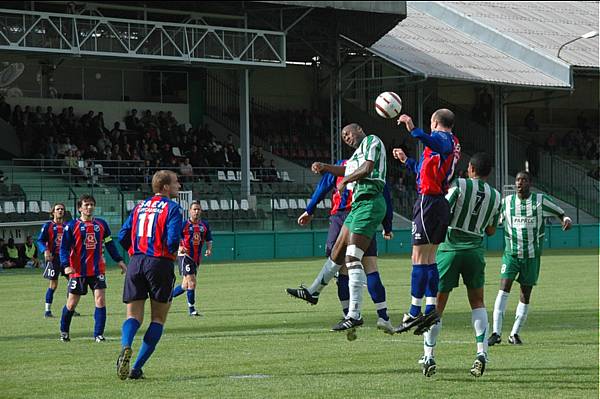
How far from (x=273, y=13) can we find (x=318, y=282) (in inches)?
1272

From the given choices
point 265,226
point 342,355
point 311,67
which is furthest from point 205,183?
point 342,355

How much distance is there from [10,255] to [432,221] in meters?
25.4

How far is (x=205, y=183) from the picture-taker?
4225 cm

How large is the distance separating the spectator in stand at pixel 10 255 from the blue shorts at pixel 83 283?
19.7 m

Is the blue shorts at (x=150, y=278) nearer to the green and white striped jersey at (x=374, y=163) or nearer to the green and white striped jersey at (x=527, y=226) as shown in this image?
the green and white striped jersey at (x=374, y=163)

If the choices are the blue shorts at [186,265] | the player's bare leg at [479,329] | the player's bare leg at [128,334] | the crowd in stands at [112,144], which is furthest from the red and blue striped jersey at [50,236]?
the crowd in stands at [112,144]

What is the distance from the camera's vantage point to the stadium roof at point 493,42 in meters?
50.0

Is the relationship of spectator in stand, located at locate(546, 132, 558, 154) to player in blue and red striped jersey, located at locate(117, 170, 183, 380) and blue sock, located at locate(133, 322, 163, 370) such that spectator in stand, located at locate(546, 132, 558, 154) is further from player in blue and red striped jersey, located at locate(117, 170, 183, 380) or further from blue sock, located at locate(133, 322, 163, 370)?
blue sock, located at locate(133, 322, 163, 370)

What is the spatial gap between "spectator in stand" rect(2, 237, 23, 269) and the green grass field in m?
11.7

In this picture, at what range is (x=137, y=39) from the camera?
39906 millimetres

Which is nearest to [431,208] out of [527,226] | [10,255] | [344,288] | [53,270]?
[527,226]

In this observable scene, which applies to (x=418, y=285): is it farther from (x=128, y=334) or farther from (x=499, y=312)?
(x=499, y=312)

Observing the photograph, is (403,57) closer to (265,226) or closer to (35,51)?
(265,226)

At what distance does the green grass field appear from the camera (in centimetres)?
1122
